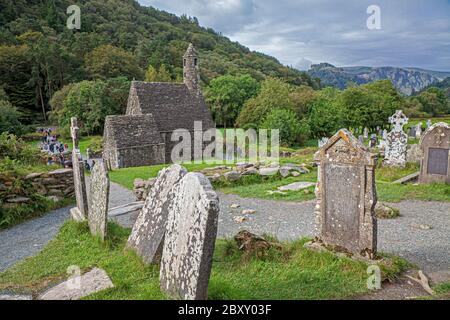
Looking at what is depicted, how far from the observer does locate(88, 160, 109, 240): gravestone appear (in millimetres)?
7023

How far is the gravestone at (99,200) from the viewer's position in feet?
23.0

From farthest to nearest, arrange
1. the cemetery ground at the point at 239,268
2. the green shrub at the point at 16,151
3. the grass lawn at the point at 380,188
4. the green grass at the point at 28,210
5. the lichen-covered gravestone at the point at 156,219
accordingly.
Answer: the green shrub at the point at 16,151, the grass lawn at the point at 380,188, the green grass at the point at 28,210, the lichen-covered gravestone at the point at 156,219, the cemetery ground at the point at 239,268

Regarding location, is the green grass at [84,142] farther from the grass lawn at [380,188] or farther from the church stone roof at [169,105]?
the grass lawn at [380,188]

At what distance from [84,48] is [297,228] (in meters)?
71.6

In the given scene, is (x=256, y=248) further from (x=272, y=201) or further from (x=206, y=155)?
(x=206, y=155)

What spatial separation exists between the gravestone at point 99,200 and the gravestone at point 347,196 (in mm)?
4334

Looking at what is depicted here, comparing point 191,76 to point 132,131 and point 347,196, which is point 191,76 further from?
point 347,196

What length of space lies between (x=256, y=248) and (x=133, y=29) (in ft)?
386

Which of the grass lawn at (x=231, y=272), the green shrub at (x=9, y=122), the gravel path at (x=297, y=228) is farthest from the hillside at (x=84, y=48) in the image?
the grass lawn at (x=231, y=272)

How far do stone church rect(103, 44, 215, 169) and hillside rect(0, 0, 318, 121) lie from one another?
115 feet

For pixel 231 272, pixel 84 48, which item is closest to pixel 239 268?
pixel 231 272

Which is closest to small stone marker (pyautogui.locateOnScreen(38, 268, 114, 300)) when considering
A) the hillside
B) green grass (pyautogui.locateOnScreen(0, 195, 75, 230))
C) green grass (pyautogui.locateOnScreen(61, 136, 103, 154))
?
green grass (pyautogui.locateOnScreen(0, 195, 75, 230))

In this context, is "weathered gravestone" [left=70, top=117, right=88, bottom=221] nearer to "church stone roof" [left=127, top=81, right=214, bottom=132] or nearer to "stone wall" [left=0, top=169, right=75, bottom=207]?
"stone wall" [left=0, top=169, right=75, bottom=207]
